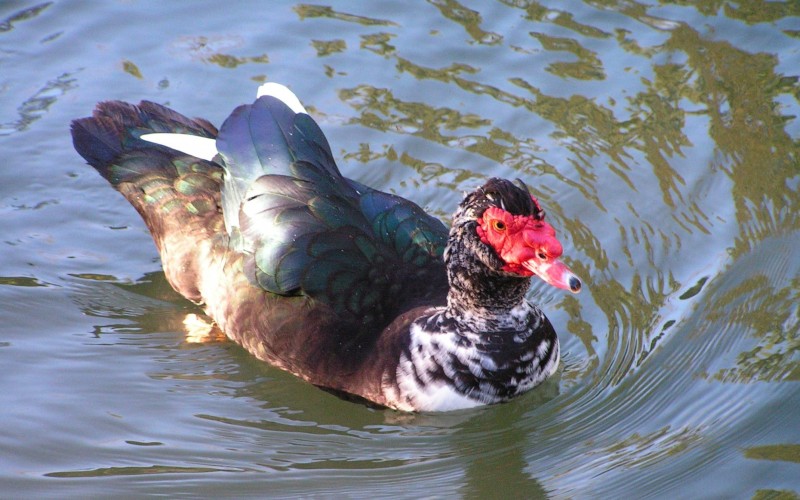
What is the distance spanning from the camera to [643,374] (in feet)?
20.6

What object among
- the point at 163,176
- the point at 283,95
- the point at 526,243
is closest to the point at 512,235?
the point at 526,243

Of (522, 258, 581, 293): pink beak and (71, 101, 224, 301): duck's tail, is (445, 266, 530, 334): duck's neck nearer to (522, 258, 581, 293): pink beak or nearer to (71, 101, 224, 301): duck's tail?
(522, 258, 581, 293): pink beak

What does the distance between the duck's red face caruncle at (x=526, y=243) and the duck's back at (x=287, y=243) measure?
0.83 metres

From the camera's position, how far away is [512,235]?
5.58 m

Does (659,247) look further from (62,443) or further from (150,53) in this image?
(150,53)

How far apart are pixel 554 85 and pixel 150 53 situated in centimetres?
336

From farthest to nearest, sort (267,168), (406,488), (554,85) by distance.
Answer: (554,85) < (267,168) < (406,488)

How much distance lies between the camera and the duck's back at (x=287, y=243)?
20.2 feet

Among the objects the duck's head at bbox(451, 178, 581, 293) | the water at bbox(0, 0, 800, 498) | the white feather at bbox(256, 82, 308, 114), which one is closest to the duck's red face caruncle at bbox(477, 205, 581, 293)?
the duck's head at bbox(451, 178, 581, 293)

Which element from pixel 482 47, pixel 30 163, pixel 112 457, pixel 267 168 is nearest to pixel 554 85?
pixel 482 47

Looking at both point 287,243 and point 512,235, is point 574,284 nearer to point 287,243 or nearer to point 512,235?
point 512,235

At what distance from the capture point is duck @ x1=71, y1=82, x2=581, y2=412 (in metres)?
5.81

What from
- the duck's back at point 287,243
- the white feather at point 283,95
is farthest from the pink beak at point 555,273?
the white feather at point 283,95

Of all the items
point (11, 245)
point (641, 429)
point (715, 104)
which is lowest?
point (11, 245)
